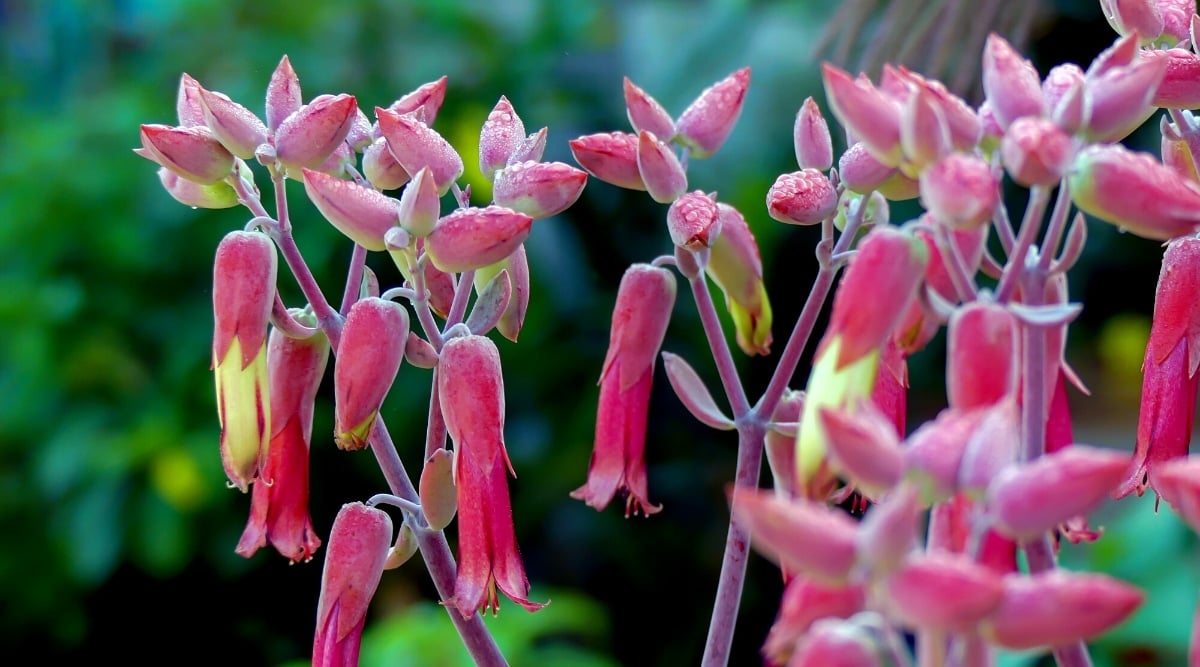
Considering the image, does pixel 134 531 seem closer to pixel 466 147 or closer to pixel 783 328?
pixel 466 147

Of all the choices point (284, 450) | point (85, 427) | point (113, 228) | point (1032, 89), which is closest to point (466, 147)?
point (113, 228)

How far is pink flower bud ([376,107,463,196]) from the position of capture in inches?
16.3

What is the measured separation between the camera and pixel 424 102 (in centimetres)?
48

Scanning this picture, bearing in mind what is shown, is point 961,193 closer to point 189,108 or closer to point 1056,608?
point 1056,608

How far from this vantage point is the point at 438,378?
44 cm

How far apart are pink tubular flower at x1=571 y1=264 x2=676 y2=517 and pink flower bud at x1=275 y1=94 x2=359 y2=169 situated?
4.4 inches

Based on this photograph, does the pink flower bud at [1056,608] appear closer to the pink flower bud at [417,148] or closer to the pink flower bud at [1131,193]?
the pink flower bud at [1131,193]

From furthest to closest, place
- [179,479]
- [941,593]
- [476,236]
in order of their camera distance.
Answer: [179,479]
[476,236]
[941,593]

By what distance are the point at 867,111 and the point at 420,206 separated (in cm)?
15

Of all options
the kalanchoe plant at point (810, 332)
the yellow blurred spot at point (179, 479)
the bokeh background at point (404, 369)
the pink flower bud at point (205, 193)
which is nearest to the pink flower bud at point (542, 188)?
the kalanchoe plant at point (810, 332)

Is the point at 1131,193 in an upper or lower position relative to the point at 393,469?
upper

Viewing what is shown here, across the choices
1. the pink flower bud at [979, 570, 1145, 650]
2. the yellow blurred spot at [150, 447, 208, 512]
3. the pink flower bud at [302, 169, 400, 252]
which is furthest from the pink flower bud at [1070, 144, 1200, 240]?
the yellow blurred spot at [150, 447, 208, 512]

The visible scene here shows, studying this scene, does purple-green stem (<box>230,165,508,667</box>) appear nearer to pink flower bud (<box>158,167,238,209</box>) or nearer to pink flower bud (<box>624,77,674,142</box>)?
pink flower bud (<box>158,167,238,209</box>)

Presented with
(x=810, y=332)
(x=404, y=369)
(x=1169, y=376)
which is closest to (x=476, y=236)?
(x=810, y=332)
